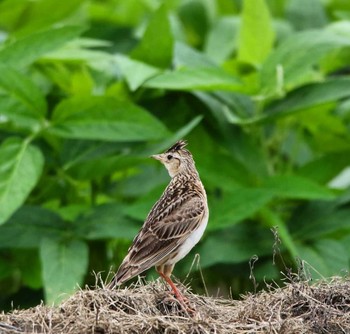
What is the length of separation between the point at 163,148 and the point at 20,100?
1.34 metres

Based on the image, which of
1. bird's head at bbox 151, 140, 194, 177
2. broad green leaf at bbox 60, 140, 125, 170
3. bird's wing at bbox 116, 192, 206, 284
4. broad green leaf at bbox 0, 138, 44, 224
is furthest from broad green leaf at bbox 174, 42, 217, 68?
bird's wing at bbox 116, 192, 206, 284

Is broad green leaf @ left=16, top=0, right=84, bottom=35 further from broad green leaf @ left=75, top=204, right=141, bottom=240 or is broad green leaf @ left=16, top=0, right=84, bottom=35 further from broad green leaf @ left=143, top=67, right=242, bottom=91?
broad green leaf @ left=75, top=204, right=141, bottom=240

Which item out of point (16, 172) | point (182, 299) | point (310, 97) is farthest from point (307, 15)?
point (182, 299)

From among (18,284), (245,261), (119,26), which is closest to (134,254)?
(245,261)

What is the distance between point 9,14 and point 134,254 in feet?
25.9

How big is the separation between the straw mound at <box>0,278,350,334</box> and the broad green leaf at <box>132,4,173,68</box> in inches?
201

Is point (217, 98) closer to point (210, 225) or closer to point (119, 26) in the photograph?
point (210, 225)

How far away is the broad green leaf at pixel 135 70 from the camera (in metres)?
10.9

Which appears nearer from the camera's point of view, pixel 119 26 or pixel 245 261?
pixel 245 261

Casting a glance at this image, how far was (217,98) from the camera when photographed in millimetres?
11914

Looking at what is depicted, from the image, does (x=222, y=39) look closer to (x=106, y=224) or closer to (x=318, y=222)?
(x=318, y=222)

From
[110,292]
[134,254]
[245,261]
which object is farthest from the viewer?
[245,261]

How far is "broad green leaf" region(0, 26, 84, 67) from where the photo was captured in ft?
36.3

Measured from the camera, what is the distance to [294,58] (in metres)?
11.6
